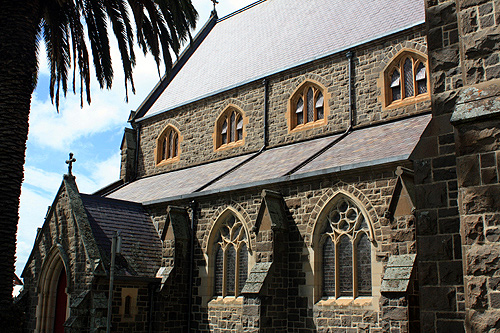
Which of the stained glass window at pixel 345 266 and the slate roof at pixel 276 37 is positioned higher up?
the slate roof at pixel 276 37

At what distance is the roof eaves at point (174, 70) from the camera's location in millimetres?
26328

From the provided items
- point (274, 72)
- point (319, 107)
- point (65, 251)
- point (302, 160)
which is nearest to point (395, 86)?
point (319, 107)

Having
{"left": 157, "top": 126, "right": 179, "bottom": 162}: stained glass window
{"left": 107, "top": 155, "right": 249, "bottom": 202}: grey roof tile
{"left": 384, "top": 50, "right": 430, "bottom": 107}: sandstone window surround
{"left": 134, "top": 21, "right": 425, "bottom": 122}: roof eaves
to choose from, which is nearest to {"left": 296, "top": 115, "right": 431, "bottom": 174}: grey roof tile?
{"left": 384, "top": 50, "right": 430, "bottom": 107}: sandstone window surround

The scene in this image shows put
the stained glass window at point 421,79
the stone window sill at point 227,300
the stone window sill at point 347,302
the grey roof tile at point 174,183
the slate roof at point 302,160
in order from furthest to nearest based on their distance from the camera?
1. the grey roof tile at point 174,183
2. the stained glass window at point 421,79
3. the stone window sill at point 227,300
4. the slate roof at point 302,160
5. the stone window sill at point 347,302

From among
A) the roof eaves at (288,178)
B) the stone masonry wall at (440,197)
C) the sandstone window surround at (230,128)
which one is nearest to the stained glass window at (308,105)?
the sandstone window surround at (230,128)

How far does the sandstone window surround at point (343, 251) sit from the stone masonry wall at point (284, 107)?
14.5 feet

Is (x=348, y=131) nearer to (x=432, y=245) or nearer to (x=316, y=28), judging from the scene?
(x=316, y=28)

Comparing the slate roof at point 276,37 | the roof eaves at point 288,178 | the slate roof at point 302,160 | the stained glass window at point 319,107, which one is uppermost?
the slate roof at point 276,37

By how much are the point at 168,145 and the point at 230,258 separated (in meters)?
9.07

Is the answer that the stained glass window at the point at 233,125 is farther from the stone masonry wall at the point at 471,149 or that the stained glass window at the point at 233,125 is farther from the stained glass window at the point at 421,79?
the stone masonry wall at the point at 471,149

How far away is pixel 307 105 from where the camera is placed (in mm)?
19562

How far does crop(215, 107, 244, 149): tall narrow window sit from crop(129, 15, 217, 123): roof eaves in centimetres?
461

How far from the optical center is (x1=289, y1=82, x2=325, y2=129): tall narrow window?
62.9 ft

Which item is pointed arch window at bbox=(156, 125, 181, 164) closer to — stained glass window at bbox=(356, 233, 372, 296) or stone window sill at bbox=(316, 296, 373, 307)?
stone window sill at bbox=(316, 296, 373, 307)
